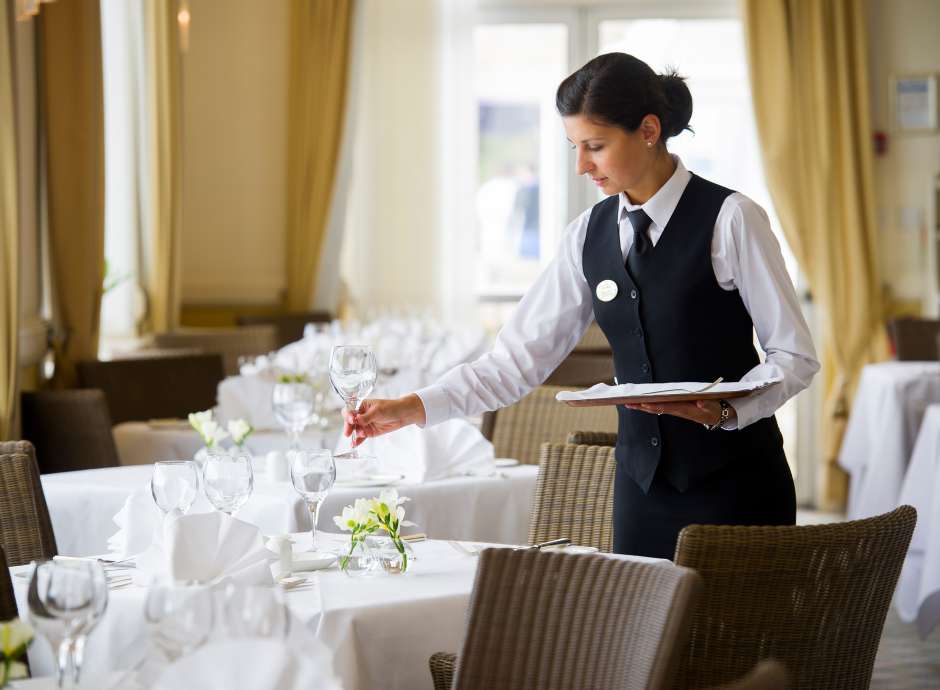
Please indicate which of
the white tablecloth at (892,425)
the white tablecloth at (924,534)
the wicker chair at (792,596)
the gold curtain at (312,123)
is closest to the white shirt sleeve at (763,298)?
the wicker chair at (792,596)

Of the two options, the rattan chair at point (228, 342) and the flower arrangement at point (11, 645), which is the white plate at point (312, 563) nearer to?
the flower arrangement at point (11, 645)

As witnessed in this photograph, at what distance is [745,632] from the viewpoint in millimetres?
1875

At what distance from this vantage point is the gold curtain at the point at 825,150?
7117 mm

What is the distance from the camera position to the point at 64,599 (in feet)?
4.77

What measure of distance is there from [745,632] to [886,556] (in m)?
0.25

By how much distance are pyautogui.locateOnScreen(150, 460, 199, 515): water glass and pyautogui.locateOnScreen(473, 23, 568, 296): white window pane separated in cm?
556

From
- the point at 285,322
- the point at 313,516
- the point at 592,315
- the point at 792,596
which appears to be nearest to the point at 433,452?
the point at 592,315

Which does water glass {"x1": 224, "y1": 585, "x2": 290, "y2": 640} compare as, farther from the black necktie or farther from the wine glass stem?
the black necktie

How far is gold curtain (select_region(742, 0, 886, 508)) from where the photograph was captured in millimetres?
7117

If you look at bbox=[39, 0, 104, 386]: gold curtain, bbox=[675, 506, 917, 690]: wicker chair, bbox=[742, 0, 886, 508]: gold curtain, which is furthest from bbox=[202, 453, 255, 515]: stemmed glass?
bbox=[742, 0, 886, 508]: gold curtain

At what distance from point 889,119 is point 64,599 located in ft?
21.9

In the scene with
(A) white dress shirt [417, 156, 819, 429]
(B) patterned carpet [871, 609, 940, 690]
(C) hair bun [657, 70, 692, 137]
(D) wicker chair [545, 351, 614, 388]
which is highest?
(C) hair bun [657, 70, 692, 137]

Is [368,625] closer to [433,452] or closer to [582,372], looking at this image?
[433,452]

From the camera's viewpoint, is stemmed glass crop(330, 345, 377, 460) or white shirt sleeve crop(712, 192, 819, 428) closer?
white shirt sleeve crop(712, 192, 819, 428)
